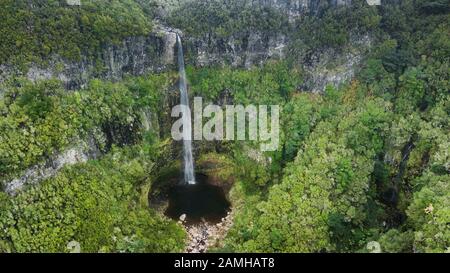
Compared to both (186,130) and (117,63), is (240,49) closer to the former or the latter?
(186,130)

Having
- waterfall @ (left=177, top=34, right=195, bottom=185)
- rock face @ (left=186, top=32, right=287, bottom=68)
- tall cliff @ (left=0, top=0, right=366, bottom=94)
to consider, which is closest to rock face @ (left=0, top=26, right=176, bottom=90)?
tall cliff @ (left=0, top=0, right=366, bottom=94)

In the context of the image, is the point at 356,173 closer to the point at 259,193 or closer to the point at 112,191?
the point at 259,193

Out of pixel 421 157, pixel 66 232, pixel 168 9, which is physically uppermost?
pixel 168 9

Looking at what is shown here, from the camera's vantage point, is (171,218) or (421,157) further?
(171,218)

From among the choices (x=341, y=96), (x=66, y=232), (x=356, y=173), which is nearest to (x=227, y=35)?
(x=341, y=96)

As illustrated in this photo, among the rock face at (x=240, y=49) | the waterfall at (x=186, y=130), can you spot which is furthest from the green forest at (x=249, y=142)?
the waterfall at (x=186, y=130)

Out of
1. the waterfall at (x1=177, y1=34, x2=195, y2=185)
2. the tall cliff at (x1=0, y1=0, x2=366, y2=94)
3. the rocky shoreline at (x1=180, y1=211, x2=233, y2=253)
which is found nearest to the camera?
the rocky shoreline at (x1=180, y1=211, x2=233, y2=253)

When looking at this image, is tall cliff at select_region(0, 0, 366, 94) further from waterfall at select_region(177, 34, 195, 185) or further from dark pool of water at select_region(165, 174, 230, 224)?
dark pool of water at select_region(165, 174, 230, 224)
